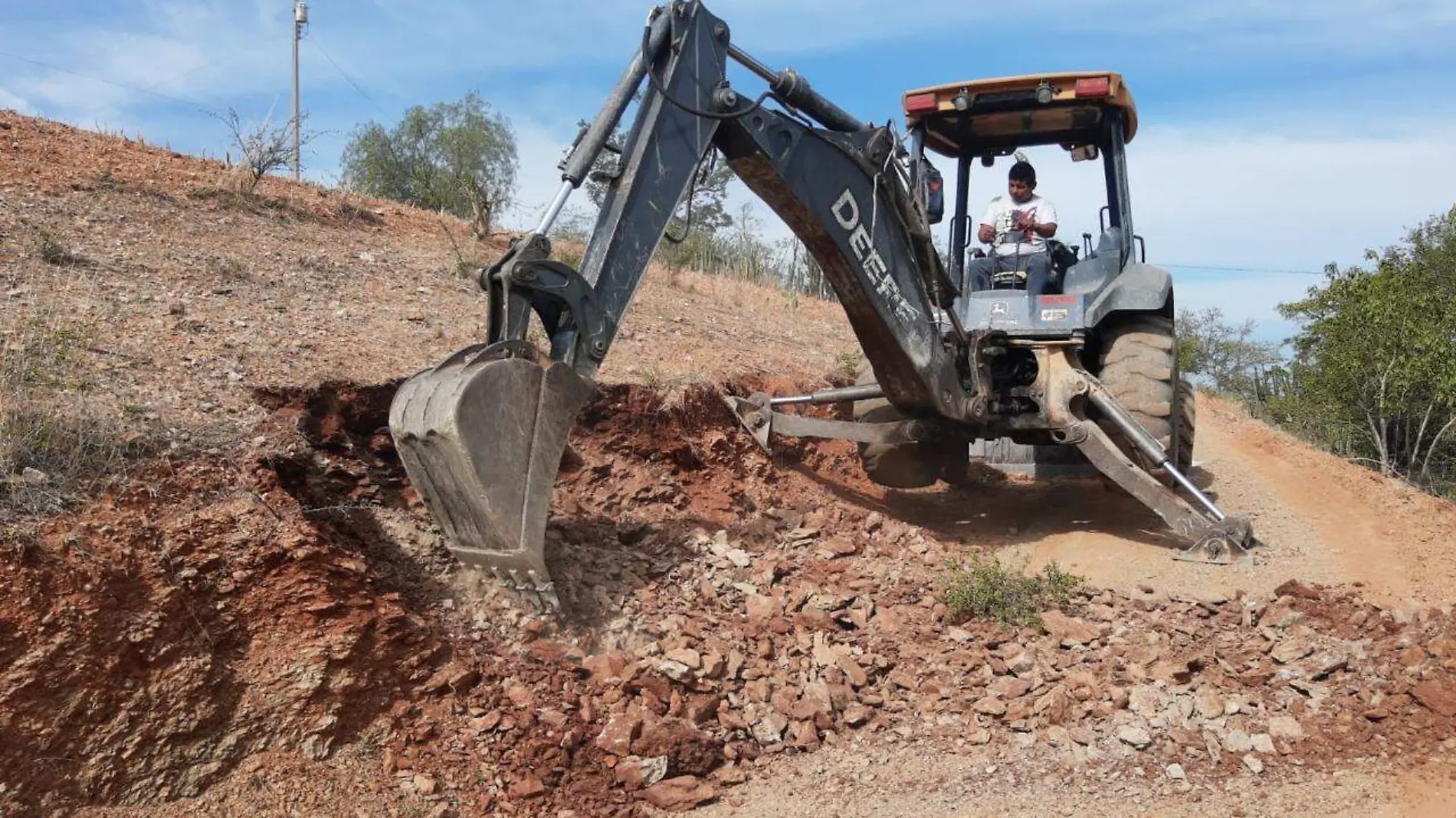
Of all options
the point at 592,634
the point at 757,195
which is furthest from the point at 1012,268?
the point at 592,634

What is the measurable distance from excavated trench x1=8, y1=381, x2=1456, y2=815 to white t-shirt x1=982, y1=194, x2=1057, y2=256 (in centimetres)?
241

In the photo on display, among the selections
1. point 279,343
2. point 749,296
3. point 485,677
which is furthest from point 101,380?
point 749,296

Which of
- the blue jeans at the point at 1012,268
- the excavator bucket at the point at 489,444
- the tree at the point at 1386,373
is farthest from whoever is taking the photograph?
the tree at the point at 1386,373

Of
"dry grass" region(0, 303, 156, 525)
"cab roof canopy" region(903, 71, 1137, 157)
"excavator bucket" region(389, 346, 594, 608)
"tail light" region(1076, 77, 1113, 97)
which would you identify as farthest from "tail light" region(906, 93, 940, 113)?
"dry grass" region(0, 303, 156, 525)

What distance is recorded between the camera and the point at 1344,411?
17.0m

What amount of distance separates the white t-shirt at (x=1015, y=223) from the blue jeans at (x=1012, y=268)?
0.18 feet

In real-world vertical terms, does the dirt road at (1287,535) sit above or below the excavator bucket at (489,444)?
below

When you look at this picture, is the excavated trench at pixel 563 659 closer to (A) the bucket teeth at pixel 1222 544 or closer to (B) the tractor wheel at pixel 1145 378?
(A) the bucket teeth at pixel 1222 544

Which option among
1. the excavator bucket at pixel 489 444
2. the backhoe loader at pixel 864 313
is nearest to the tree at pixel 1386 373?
the backhoe loader at pixel 864 313

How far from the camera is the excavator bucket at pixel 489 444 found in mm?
4391

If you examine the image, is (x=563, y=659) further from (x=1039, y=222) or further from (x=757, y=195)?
(x=1039, y=222)

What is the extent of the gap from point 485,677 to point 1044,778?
2388mm

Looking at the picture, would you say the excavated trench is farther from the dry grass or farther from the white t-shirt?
the white t-shirt

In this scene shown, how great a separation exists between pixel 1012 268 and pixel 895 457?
4.98 feet
